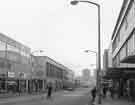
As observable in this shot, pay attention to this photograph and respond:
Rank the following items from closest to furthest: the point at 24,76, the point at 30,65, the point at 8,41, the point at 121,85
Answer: the point at 121,85
the point at 8,41
the point at 24,76
the point at 30,65

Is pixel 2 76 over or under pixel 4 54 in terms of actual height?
under

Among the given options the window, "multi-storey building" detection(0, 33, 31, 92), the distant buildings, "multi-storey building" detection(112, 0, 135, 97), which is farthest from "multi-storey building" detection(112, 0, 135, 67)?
the distant buildings

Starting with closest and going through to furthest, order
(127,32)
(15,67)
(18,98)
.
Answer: (127,32)
(18,98)
(15,67)

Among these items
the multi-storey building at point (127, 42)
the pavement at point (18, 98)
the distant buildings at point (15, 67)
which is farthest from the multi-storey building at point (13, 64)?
the multi-storey building at point (127, 42)

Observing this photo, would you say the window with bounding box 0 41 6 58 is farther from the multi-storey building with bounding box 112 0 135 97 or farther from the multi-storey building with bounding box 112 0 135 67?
the multi-storey building with bounding box 112 0 135 67

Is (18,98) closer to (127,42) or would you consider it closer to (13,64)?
(127,42)

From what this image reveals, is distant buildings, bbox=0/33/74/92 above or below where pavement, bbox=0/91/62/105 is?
above

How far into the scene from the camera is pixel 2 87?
2468 inches

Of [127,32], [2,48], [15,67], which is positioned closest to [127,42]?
[127,32]

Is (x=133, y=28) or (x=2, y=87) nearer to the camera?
(x=133, y=28)

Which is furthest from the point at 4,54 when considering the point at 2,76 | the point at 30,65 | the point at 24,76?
the point at 30,65

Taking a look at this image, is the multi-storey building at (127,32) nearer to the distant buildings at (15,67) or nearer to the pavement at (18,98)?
the pavement at (18,98)

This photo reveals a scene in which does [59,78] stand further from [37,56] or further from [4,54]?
[4,54]

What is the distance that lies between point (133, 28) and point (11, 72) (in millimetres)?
39093
